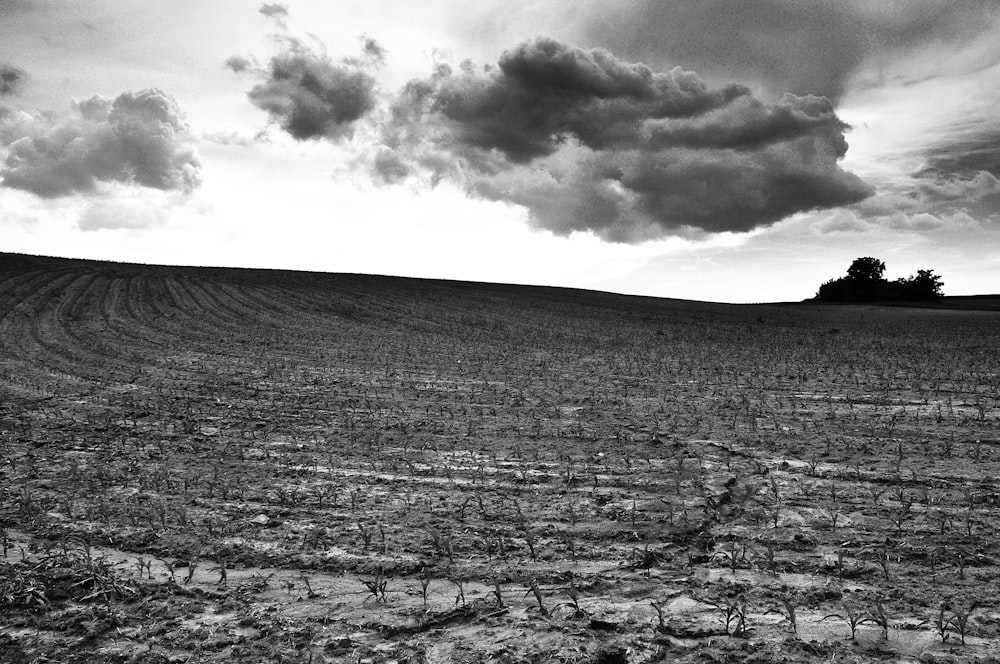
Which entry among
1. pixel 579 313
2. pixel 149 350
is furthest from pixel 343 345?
pixel 579 313

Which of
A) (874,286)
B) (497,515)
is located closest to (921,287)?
(874,286)

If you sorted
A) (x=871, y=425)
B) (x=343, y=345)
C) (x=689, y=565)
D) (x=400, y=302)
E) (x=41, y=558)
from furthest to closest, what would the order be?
(x=400, y=302), (x=343, y=345), (x=871, y=425), (x=41, y=558), (x=689, y=565)

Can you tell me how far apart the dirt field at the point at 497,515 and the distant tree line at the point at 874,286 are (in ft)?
191

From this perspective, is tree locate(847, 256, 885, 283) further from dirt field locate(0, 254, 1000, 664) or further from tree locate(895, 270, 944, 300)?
dirt field locate(0, 254, 1000, 664)

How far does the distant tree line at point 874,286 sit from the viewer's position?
61562mm

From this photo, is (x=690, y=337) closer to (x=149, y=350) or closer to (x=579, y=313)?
(x=579, y=313)

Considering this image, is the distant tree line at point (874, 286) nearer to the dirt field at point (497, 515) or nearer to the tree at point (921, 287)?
the tree at point (921, 287)

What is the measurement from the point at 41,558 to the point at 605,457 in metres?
5.07

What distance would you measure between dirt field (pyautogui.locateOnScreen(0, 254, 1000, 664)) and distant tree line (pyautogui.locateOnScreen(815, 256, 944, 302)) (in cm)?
5814

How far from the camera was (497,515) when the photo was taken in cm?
509

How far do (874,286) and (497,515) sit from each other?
70.6m

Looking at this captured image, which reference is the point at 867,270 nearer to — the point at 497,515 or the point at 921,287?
the point at 921,287

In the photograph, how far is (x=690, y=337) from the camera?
21062 millimetres

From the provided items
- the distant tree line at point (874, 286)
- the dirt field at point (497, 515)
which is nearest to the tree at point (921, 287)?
the distant tree line at point (874, 286)
